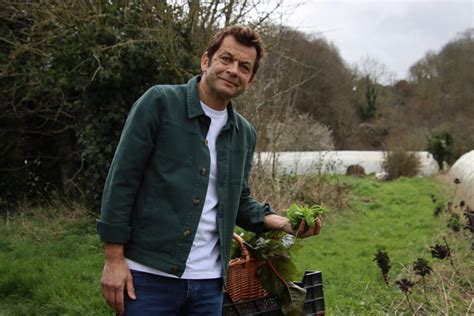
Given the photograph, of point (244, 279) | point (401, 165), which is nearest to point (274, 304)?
point (244, 279)

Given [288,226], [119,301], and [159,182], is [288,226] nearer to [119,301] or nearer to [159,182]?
[159,182]

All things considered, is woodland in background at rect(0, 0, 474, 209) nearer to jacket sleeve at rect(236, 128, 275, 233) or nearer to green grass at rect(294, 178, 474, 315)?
green grass at rect(294, 178, 474, 315)

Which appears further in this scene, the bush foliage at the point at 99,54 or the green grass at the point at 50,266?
the bush foliage at the point at 99,54

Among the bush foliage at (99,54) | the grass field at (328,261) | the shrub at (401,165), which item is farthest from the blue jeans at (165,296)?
the shrub at (401,165)

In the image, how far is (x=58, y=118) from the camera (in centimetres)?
1055

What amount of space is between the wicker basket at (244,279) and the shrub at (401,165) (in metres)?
19.2

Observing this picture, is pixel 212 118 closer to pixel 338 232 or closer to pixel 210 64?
pixel 210 64

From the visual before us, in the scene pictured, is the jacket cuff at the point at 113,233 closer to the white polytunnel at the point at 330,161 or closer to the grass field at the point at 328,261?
the grass field at the point at 328,261

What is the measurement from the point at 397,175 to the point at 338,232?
40.8 ft

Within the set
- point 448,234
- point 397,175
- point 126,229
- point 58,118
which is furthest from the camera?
point 397,175

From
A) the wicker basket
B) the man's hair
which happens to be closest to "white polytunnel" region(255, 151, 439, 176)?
the wicker basket

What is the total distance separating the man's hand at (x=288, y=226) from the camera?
2.47 metres

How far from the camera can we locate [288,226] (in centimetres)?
251

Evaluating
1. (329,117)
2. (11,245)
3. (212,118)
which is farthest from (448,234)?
(329,117)
